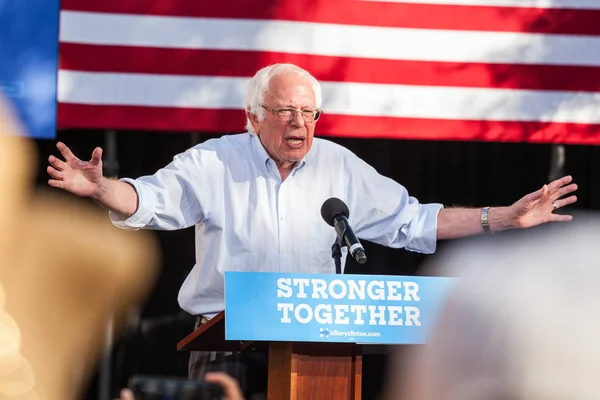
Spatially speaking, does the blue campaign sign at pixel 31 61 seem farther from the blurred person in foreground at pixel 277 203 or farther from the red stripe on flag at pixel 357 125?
the blurred person in foreground at pixel 277 203

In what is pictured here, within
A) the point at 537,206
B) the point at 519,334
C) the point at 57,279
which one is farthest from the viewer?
the point at 57,279

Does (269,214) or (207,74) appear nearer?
(269,214)

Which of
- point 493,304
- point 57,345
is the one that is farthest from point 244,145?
point 493,304

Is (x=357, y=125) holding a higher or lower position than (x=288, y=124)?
higher

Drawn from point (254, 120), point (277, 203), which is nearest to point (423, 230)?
point (277, 203)

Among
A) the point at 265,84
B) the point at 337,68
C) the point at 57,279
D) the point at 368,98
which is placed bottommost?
the point at 57,279

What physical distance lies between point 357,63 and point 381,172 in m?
0.57

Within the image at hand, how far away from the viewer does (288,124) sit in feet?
12.1

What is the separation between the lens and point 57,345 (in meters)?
4.89

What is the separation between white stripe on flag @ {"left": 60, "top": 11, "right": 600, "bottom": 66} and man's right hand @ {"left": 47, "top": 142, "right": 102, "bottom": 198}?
→ 177 cm

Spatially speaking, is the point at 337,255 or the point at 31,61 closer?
the point at 337,255

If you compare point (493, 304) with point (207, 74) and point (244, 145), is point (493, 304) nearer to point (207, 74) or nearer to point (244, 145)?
point (244, 145)

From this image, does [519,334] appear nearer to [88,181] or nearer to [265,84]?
[88,181]

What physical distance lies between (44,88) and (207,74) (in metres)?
0.74
